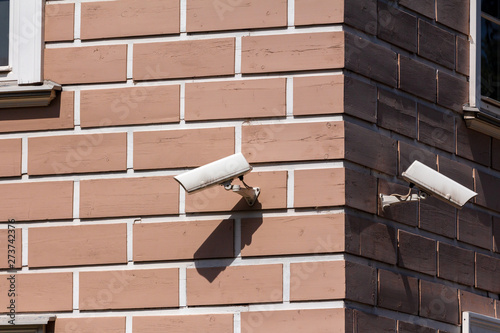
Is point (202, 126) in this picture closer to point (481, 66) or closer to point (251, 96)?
point (251, 96)

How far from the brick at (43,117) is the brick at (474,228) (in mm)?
2999

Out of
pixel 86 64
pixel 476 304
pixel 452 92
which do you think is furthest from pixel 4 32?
pixel 476 304

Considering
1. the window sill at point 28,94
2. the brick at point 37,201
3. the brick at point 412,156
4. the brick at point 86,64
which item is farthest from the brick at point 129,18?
the brick at point 412,156

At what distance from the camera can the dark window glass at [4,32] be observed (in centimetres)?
957

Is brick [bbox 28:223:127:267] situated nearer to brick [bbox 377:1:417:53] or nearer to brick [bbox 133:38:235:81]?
brick [bbox 133:38:235:81]

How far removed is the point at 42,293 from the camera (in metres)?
9.05

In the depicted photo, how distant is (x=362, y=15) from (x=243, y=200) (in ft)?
5.19

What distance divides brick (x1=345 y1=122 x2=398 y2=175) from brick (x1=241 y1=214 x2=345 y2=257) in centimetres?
49

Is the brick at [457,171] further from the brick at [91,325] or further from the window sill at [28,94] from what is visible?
the window sill at [28,94]

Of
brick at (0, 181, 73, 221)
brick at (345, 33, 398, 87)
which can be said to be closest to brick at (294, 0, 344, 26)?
brick at (345, 33, 398, 87)

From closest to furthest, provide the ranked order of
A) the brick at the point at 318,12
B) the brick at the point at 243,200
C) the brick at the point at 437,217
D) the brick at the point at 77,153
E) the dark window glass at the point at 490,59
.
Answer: the brick at the point at 243,200, the brick at the point at 318,12, the brick at the point at 77,153, the brick at the point at 437,217, the dark window glass at the point at 490,59

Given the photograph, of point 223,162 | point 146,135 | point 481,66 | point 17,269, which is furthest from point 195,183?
point 481,66

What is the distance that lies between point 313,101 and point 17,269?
2.39 meters

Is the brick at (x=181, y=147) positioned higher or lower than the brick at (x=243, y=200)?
higher
